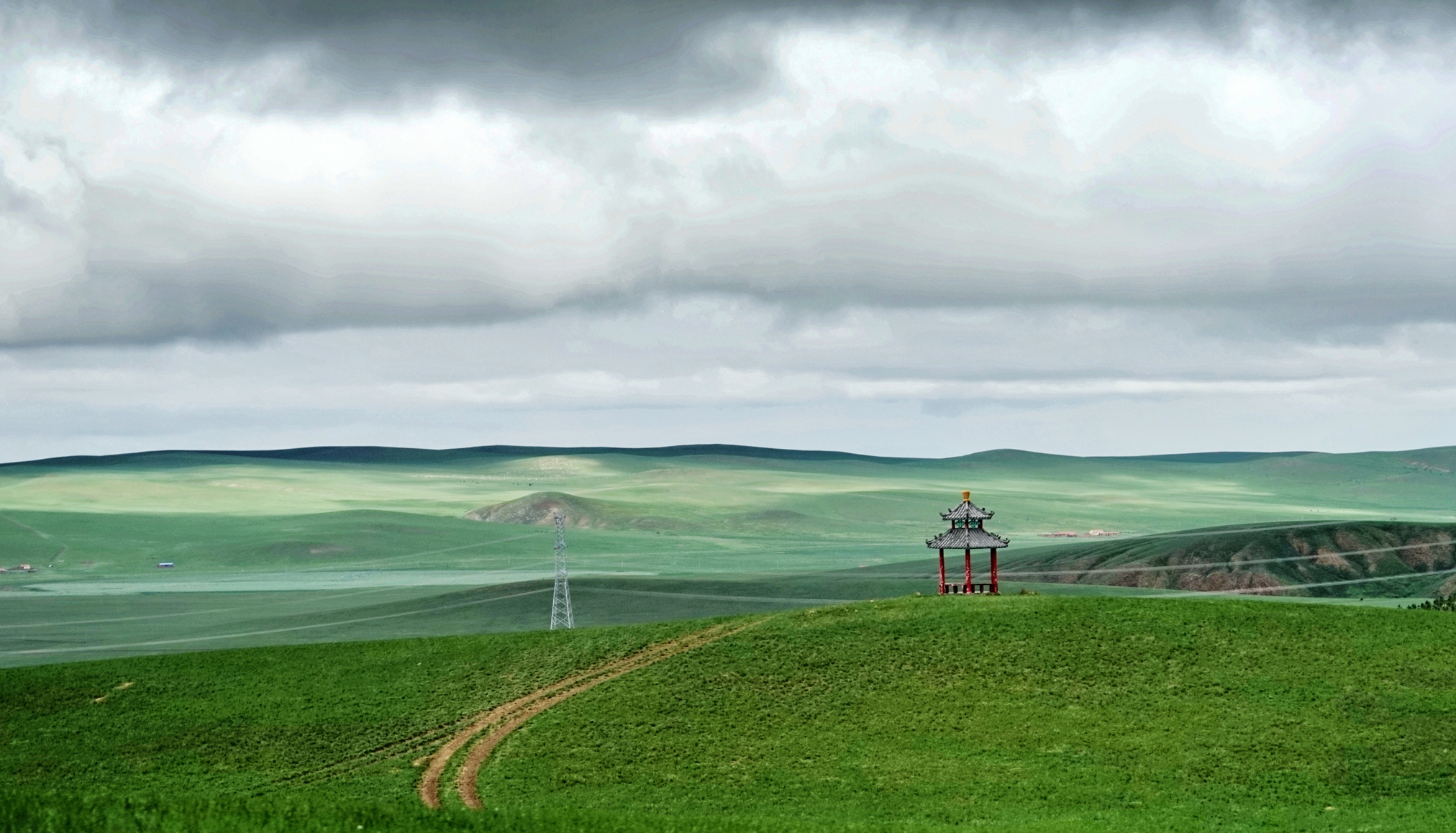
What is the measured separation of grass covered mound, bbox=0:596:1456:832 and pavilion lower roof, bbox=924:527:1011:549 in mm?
3790

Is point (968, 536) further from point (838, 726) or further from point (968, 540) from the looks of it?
point (838, 726)

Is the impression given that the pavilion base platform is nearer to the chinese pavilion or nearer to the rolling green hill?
the chinese pavilion

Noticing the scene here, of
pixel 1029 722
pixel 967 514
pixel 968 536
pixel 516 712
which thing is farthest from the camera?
pixel 967 514

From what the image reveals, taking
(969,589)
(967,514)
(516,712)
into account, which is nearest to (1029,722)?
(967,514)

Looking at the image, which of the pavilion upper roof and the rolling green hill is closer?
the pavilion upper roof

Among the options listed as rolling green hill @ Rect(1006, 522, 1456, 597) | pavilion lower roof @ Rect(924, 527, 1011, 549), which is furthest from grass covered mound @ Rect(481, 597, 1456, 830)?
rolling green hill @ Rect(1006, 522, 1456, 597)

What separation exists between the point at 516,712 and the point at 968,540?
78.7ft

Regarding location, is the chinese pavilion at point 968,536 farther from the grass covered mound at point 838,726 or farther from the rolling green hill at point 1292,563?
the rolling green hill at point 1292,563

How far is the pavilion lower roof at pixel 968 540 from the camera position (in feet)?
220

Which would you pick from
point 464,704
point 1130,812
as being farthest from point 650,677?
point 1130,812

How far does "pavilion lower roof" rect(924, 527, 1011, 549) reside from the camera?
67.2 m

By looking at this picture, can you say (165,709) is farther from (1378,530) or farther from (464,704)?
(1378,530)

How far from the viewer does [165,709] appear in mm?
59125

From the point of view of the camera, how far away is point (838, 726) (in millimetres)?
51938
